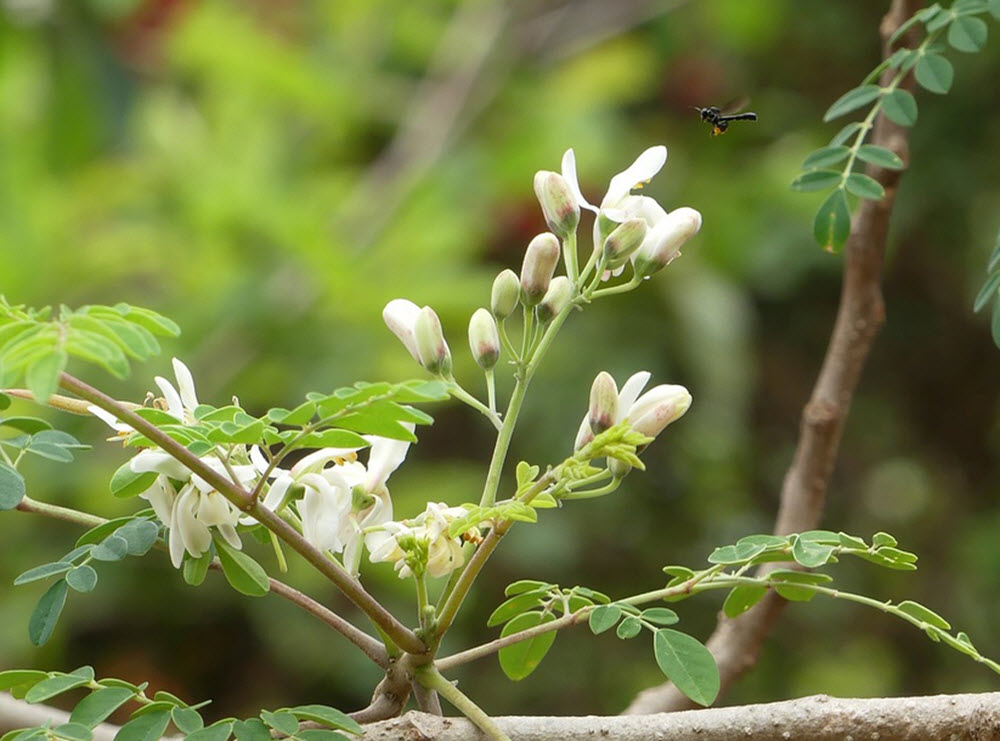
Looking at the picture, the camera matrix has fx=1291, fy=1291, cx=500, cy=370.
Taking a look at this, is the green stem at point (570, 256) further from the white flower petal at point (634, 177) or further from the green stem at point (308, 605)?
the green stem at point (308, 605)

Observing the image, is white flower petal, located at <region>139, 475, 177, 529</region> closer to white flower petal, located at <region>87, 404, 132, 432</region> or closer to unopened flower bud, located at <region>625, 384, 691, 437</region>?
white flower petal, located at <region>87, 404, 132, 432</region>

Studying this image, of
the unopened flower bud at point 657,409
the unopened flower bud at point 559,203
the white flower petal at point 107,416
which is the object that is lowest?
the white flower petal at point 107,416

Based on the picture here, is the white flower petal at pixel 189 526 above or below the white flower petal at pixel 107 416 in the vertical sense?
below

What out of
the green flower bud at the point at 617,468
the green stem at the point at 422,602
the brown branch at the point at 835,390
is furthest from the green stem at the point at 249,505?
the brown branch at the point at 835,390

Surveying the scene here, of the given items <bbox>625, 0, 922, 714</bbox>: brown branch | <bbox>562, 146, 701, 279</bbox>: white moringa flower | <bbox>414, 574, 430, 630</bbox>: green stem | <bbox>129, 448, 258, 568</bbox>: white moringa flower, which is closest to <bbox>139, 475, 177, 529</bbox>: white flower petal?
<bbox>129, 448, 258, 568</bbox>: white moringa flower

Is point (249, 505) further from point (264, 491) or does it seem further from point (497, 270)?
point (497, 270)

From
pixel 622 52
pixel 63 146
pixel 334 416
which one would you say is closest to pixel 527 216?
pixel 622 52

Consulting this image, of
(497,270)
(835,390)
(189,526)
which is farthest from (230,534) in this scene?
(497,270)
